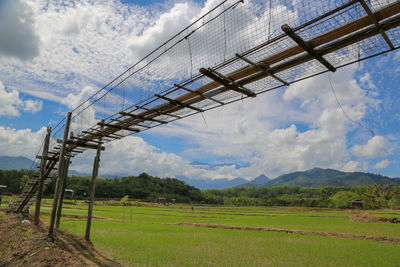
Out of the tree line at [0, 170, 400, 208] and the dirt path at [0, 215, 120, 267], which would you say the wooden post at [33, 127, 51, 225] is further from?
the tree line at [0, 170, 400, 208]

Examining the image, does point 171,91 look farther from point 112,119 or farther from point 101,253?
point 101,253

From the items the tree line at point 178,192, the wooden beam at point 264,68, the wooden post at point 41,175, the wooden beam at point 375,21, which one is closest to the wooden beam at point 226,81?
the wooden beam at point 264,68

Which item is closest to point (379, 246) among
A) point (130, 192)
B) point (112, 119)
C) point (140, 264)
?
point (140, 264)

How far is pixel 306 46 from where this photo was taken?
4875mm

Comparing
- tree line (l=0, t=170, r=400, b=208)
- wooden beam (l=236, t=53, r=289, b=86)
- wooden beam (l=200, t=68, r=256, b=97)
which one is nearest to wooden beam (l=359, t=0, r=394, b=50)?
wooden beam (l=236, t=53, r=289, b=86)

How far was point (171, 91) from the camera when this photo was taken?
7.09 m

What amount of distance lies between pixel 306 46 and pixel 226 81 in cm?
206

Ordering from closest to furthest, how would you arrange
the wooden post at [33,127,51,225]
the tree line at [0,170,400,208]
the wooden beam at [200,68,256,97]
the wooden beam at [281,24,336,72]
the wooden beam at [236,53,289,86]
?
the wooden beam at [281,24,336,72] → the wooden beam at [236,53,289,86] → the wooden beam at [200,68,256,97] → the wooden post at [33,127,51,225] → the tree line at [0,170,400,208]

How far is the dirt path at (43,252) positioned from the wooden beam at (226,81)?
300 inches

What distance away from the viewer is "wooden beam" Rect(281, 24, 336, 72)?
452 centimetres

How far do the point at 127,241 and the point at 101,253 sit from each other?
3.35 meters

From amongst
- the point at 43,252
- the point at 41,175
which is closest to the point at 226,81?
the point at 43,252

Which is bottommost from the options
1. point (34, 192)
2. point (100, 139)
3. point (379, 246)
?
point (379, 246)

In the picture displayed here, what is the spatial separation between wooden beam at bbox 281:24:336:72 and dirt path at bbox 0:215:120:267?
9.28 metres
